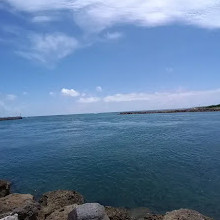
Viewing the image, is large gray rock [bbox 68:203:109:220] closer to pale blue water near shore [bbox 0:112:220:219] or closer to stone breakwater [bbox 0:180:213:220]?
stone breakwater [bbox 0:180:213:220]

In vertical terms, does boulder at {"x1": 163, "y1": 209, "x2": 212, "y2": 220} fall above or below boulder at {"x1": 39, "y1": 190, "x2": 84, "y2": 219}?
above

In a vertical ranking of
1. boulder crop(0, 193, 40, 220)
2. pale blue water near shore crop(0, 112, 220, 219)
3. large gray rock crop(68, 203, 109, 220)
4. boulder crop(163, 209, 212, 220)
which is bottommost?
pale blue water near shore crop(0, 112, 220, 219)

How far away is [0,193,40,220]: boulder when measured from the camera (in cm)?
1427

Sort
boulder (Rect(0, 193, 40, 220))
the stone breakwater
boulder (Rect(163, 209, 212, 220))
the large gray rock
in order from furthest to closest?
boulder (Rect(0, 193, 40, 220))
boulder (Rect(163, 209, 212, 220))
the stone breakwater
the large gray rock

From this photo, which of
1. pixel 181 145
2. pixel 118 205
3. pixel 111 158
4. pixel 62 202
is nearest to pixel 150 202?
pixel 118 205

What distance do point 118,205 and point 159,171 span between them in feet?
30.1

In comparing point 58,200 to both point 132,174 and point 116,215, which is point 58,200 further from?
point 132,174

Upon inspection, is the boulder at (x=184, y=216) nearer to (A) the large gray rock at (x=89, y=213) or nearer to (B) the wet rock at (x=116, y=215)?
(B) the wet rock at (x=116, y=215)

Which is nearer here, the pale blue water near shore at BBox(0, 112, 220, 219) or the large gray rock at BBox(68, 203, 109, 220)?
the large gray rock at BBox(68, 203, 109, 220)

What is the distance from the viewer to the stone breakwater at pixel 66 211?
1219cm

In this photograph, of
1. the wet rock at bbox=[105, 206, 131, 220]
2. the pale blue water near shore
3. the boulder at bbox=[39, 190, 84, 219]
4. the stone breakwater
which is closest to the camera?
the stone breakwater

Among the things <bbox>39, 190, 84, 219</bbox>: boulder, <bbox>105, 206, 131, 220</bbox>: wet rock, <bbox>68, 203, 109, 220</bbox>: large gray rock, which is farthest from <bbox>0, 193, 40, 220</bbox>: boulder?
<bbox>105, 206, 131, 220</bbox>: wet rock

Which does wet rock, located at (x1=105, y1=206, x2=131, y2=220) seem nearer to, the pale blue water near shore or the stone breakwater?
the stone breakwater

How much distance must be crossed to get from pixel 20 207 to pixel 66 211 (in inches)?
97.4
